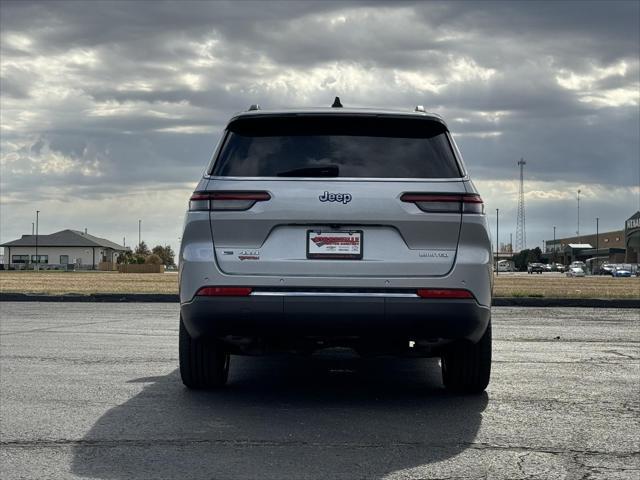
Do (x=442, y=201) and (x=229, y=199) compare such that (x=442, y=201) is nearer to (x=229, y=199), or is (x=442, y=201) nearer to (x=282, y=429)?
(x=229, y=199)

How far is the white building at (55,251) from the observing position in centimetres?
15488

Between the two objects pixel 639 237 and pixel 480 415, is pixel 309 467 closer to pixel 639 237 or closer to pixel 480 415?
pixel 480 415

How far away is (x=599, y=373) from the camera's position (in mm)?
8289

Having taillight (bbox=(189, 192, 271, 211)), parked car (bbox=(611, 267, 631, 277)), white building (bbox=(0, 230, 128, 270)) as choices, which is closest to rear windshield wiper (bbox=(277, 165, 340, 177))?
taillight (bbox=(189, 192, 271, 211))

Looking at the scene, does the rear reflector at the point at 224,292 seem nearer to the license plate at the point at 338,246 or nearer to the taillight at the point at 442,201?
the license plate at the point at 338,246

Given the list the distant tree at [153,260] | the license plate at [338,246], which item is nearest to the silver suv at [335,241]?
the license plate at [338,246]

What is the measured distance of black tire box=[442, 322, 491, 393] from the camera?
673 centimetres

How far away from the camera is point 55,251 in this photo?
156 meters

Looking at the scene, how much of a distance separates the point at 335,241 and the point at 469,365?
5.35 feet

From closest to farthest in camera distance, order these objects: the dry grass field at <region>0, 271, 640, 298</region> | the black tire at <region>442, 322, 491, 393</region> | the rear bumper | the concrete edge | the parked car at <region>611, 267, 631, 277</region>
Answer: the rear bumper, the black tire at <region>442, 322, 491, 393</region>, the concrete edge, the dry grass field at <region>0, 271, 640, 298</region>, the parked car at <region>611, 267, 631, 277</region>

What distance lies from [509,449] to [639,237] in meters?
127

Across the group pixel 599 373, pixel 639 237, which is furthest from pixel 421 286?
pixel 639 237

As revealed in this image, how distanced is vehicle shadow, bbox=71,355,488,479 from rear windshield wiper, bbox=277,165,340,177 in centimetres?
161

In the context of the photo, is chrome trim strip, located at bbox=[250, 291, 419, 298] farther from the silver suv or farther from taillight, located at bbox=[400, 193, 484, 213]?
taillight, located at bbox=[400, 193, 484, 213]
